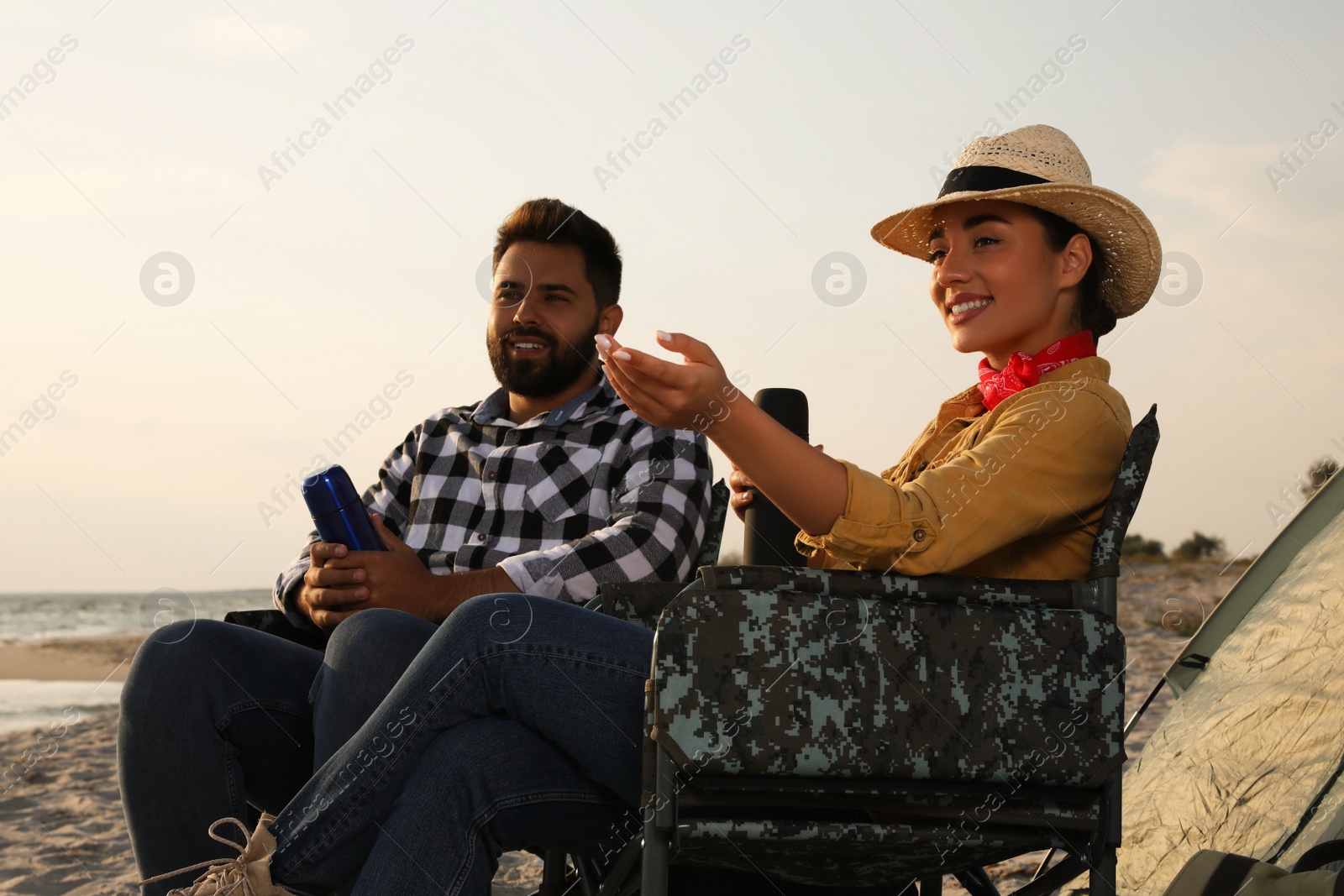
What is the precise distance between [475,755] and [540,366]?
149 centimetres

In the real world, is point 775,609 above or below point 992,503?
below

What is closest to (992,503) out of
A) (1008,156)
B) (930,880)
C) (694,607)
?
(694,607)

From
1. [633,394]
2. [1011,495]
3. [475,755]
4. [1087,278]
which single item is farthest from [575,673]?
[1087,278]

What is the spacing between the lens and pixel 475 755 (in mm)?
1495

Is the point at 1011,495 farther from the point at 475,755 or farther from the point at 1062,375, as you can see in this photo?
the point at 475,755

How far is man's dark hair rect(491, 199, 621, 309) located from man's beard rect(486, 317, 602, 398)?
0.20m

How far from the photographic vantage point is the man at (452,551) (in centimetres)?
189

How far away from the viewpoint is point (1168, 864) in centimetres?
248

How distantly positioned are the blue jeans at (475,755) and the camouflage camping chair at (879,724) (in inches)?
5.0

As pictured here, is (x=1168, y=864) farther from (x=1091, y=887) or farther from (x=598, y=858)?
(x=598, y=858)

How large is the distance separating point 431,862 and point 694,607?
506 mm

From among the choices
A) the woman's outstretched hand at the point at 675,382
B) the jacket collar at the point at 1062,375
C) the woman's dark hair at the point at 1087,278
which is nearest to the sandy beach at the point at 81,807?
the jacket collar at the point at 1062,375

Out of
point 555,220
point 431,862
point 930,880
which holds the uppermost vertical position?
point 555,220

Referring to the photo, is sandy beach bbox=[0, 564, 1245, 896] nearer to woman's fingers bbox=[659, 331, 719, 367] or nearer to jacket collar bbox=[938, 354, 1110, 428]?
jacket collar bbox=[938, 354, 1110, 428]
